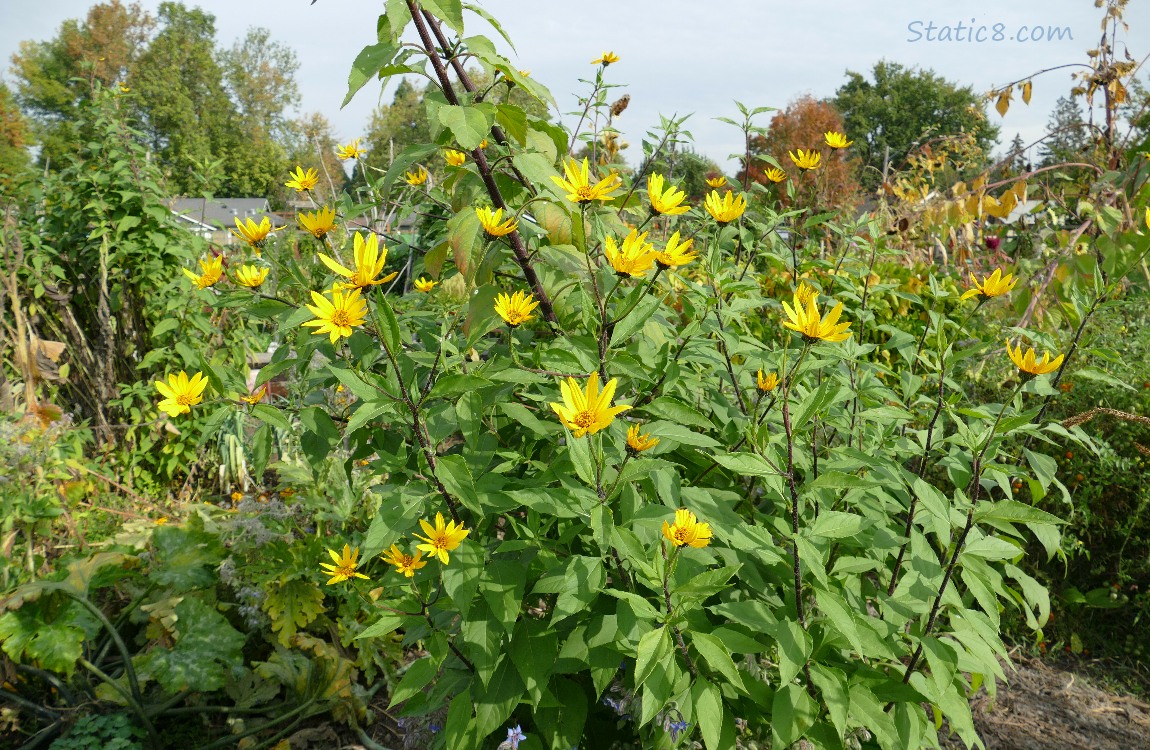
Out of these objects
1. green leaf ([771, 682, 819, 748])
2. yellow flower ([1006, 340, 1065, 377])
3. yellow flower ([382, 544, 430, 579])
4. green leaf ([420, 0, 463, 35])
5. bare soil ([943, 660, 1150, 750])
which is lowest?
bare soil ([943, 660, 1150, 750])

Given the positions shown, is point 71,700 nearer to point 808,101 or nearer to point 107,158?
point 107,158

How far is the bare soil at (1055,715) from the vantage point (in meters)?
2.30

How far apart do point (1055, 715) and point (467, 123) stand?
265 centimetres

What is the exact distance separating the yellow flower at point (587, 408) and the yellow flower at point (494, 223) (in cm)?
41

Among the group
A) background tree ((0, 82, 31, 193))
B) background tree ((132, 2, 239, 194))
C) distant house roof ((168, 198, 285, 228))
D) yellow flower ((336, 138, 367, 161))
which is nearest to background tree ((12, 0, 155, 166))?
background tree ((132, 2, 239, 194))

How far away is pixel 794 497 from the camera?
1.27 m

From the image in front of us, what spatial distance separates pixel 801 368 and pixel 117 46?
4655cm

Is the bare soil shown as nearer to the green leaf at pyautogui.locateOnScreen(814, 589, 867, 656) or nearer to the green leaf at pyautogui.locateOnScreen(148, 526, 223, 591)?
the green leaf at pyautogui.locateOnScreen(814, 589, 867, 656)

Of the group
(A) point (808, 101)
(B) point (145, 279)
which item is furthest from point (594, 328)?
(A) point (808, 101)

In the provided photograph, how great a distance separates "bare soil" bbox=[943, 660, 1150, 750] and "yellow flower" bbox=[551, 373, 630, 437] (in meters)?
1.79

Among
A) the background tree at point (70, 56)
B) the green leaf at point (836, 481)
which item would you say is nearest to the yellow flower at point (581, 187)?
the green leaf at point (836, 481)

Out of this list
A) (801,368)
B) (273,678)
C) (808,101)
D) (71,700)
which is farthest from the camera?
(808,101)

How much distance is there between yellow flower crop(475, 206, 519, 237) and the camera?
144 cm

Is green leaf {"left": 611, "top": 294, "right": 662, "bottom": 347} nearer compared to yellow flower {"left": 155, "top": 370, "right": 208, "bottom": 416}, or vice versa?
green leaf {"left": 611, "top": 294, "right": 662, "bottom": 347}
